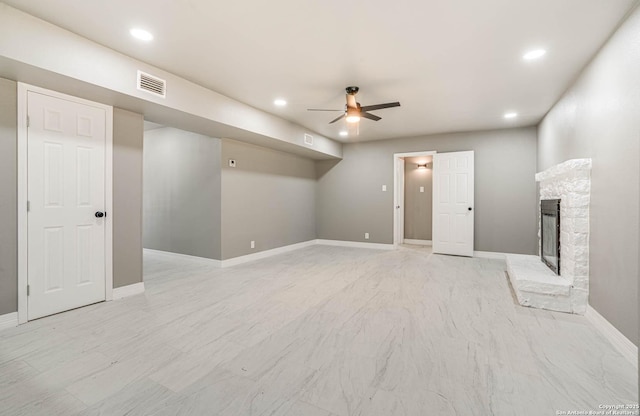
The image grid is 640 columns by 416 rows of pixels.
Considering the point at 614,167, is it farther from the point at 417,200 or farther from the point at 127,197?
the point at 417,200

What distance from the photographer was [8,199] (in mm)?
2547

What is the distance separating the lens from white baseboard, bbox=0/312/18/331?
8.23 feet

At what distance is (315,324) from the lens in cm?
263

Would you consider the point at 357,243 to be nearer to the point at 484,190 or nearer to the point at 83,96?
the point at 484,190

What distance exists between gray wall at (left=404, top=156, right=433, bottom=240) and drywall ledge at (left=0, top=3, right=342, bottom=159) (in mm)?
4694

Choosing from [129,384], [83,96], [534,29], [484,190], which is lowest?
[129,384]

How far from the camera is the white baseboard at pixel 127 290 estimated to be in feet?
10.9

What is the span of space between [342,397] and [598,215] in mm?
2797

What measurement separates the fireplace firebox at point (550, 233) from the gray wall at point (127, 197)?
5094mm

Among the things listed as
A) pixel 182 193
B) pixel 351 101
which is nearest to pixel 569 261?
pixel 351 101

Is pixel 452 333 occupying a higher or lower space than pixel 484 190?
lower

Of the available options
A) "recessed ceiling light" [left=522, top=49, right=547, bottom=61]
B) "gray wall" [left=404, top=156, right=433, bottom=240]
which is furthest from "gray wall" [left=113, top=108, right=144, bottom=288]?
"gray wall" [left=404, top=156, right=433, bottom=240]

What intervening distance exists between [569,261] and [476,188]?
295 centimetres

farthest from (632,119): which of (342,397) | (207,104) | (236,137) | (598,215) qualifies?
(236,137)
